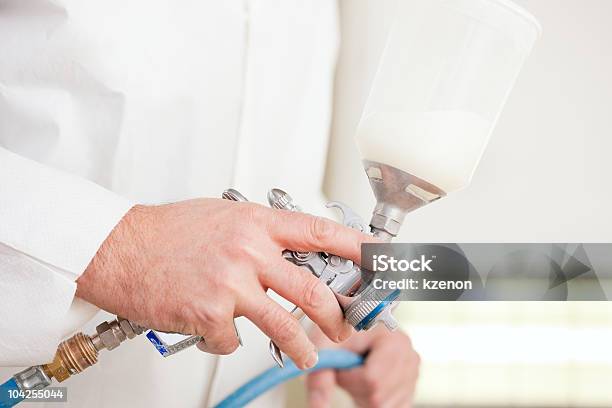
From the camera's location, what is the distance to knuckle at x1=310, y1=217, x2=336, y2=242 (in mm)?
538

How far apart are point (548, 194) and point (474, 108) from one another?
1.20 metres

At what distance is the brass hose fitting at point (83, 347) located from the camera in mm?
582

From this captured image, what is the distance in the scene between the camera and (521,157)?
5.44 feet

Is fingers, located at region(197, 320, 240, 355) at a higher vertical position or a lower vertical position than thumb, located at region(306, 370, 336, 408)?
higher

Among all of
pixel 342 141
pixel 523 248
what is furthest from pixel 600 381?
pixel 342 141

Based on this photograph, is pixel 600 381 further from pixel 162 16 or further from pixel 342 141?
pixel 162 16

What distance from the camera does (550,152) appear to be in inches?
65.6

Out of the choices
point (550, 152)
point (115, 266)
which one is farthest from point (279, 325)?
point (550, 152)

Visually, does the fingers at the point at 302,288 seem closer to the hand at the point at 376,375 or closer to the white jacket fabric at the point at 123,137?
the white jacket fabric at the point at 123,137

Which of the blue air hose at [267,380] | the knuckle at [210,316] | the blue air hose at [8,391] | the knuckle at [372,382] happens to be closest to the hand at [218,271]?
the knuckle at [210,316]

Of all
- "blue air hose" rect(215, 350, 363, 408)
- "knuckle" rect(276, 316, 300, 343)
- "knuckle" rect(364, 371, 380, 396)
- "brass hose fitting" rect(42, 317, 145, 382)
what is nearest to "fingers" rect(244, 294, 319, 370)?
"knuckle" rect(276, 316, 300, 343)

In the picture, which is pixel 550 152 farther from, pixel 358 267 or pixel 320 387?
pixel 358 267

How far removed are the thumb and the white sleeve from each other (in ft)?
1.45

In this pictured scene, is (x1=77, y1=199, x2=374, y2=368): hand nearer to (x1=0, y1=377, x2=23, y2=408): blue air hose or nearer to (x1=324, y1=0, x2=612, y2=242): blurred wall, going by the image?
(x1=0, y1=377, x2=23, y2=408): blue air hose
